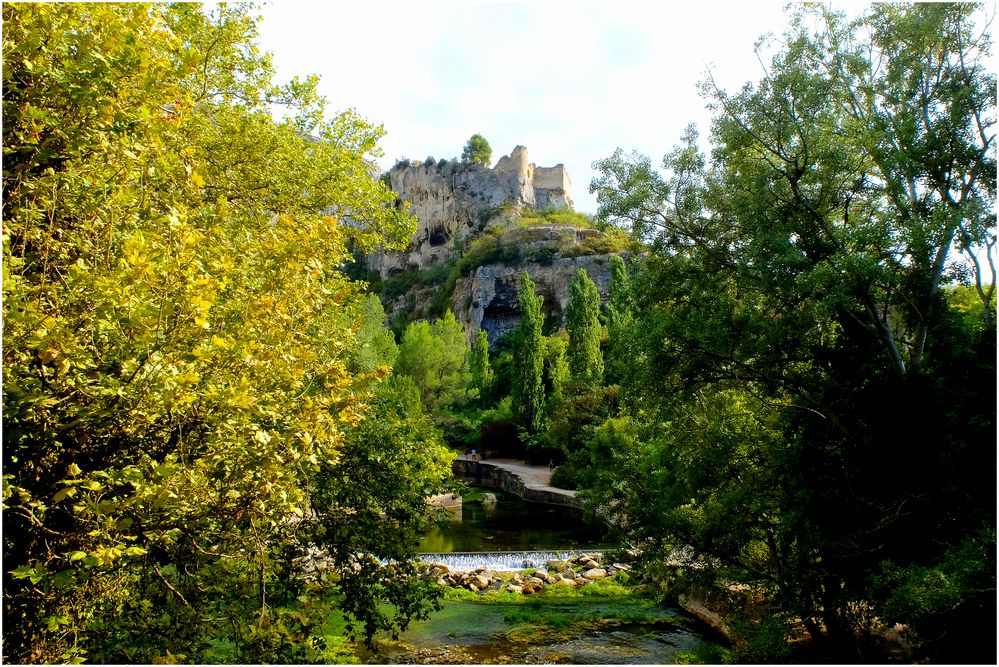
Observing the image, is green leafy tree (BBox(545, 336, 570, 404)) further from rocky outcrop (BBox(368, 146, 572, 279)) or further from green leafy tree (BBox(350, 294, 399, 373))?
rocky outcrop (BBox(368, 146, 572, 279))

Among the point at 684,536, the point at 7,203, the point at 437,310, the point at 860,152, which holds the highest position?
the point at 437,310

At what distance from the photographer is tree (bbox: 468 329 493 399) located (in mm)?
41784

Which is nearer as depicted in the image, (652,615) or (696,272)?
(696,272)

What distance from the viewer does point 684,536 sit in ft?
29.5

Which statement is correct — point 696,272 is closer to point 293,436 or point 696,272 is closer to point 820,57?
point 820,57

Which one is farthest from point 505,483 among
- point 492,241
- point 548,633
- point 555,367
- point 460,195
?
point 460,195

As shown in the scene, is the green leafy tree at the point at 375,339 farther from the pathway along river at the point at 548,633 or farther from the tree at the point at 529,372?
the pathway along river at the point at 548,633

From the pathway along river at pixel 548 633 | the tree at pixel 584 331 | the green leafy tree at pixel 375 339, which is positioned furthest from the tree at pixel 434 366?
the pathway along river at pixel 548 633

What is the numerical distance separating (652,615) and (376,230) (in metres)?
8.04

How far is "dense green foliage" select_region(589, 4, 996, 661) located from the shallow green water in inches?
69.7

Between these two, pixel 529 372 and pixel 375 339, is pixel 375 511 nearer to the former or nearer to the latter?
pixel 375 339

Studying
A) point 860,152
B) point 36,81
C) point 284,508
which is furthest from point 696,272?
point 36,81

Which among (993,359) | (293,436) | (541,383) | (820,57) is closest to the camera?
Answer: (293,436)

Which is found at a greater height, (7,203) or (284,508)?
(7,203)
